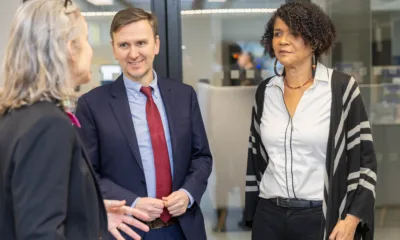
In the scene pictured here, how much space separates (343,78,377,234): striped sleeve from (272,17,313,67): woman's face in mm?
A: 242

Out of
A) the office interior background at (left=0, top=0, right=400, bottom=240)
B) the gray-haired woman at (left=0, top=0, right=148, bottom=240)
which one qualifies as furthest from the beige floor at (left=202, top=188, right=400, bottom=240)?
the gray-haired woman at (left=0, top=0, right=148, bottom=240)

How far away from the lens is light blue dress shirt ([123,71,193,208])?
7.47ft

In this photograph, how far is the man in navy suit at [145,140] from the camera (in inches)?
88.5

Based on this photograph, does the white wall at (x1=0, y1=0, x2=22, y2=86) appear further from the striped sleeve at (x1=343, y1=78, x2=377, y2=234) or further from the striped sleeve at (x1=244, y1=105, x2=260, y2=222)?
the striped sleeve at (x1=343, y1=78, x2=377, y2=234)

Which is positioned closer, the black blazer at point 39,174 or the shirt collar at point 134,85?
the black blazer at point 39,174

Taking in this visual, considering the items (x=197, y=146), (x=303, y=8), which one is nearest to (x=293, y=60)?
(x=303, y=8)

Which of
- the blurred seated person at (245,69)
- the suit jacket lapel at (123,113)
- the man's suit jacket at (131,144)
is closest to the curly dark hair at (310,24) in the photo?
the man's suit jacket at (131,144)

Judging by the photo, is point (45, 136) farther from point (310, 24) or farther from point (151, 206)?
point (310, 24)

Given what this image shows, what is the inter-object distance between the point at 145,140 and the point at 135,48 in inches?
16.0

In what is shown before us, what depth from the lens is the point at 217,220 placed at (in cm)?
360

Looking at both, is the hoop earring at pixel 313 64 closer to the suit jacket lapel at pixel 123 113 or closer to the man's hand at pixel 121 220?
the suit jacket lapel at pixel 123 113

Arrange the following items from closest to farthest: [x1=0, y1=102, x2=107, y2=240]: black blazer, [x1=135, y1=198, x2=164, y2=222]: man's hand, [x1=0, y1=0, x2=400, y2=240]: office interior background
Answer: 1. [x1=0, y1=102, x2=107, y2=240]: black blazer
2. [x1=135, y1=198, x2=164, y2=222]: man's hand
3. [x1=0, y1=0, x2=400, y2=240]: office interior background

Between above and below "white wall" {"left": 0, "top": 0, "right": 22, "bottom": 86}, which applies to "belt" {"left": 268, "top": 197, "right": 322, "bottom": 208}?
below

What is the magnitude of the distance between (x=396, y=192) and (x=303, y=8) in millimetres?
1902
